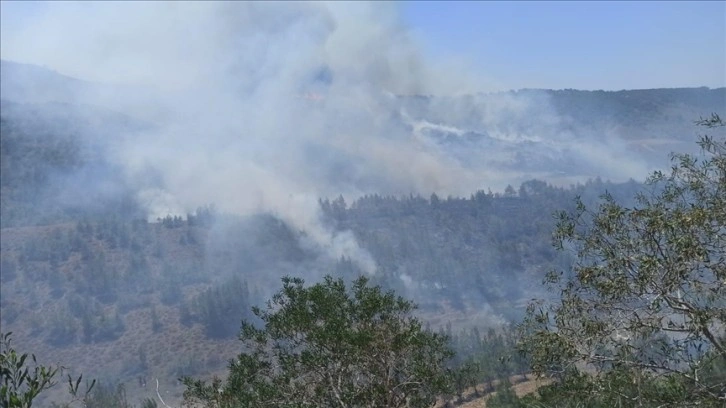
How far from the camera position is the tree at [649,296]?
11625 millimetres

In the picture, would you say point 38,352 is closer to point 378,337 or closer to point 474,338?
point 474,338

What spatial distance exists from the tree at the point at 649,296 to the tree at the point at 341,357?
4.96m

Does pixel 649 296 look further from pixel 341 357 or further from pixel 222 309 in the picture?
pixel 222 309

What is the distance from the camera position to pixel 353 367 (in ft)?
59.7

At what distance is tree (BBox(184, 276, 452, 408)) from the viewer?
17.3 meters

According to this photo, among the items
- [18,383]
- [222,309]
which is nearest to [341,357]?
[18,383]

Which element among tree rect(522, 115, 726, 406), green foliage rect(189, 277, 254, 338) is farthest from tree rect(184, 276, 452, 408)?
green foliage rect(189, 277, 254, 338)

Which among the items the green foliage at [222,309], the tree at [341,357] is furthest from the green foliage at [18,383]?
the green foliage at [222,309]

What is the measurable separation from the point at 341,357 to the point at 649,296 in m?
8.32

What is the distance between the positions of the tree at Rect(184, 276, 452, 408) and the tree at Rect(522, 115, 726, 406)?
4.96 m

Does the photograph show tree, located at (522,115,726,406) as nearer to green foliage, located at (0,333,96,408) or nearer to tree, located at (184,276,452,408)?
tree, located at (184,276,452,408)

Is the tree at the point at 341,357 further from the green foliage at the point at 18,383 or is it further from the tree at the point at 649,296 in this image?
the green foliage at the point at 18,383

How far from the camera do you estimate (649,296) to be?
12.1m

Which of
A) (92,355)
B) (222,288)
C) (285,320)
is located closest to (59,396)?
(92,355)
